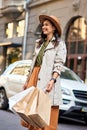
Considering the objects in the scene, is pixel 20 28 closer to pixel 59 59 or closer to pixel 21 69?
pixel 21 69

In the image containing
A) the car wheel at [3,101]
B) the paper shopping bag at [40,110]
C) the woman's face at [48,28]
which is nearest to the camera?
the paper shopping bag at [40,110]

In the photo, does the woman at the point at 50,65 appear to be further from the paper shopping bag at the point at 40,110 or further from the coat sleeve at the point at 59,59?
the paper shopping bag at the point at 40,110

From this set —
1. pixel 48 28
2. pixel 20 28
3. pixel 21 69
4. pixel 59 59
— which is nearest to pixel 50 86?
pixel 59 59

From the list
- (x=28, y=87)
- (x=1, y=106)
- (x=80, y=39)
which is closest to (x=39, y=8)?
(x=80, y=39)

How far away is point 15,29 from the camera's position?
99.3ft

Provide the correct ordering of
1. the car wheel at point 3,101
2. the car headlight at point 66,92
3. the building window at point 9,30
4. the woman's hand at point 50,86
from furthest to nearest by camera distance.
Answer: the building window at point 9,30, the car wheel at point 3,101, the car headlight at point 66,92, the woman's hand at point 50,86

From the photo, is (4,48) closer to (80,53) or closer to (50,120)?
(80,53)

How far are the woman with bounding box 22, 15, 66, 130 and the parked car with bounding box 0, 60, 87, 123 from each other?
17.1ft

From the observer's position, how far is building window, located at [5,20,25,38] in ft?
96.9

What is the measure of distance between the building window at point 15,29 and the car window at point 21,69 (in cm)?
1458

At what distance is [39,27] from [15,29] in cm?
348

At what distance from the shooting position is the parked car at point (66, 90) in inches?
462

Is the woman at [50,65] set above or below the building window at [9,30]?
below

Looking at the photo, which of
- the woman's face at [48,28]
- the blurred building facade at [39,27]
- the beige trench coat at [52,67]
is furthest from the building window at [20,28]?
the beige trench coat at [52,67]
